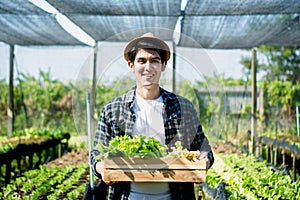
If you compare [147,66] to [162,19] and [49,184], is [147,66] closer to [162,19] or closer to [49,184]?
[49,184]

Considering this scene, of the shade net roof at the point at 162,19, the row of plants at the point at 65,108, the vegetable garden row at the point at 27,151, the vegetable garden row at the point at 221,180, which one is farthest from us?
the row of plants at the point at 65,108

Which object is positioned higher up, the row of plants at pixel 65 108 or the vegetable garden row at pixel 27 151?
the row of plants at pixel 65 108

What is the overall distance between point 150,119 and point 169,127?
4.7 inches

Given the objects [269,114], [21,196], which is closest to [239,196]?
[21,196]

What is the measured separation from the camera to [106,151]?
91.6 inches

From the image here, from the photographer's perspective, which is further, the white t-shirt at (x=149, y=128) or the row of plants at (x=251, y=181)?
the row of plants at (x=251, y=181)

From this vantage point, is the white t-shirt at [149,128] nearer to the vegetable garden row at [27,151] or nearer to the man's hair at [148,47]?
the man's hair at [148,47]

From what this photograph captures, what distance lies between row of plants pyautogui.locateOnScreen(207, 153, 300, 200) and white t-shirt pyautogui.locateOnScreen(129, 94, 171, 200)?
2.15m

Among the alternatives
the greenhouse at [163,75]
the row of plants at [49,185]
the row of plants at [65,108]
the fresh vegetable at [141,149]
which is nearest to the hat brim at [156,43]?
the greenhouse at [163,75]

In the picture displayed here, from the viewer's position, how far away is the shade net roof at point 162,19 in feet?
18.4

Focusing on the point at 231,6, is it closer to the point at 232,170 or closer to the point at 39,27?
the point at 232,170

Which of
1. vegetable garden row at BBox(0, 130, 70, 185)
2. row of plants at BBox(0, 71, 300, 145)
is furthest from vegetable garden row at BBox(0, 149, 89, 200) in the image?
row of plants at BBox(0, 71, 300, 145)

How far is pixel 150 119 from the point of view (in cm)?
242

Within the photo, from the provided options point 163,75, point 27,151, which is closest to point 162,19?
point 27,151
